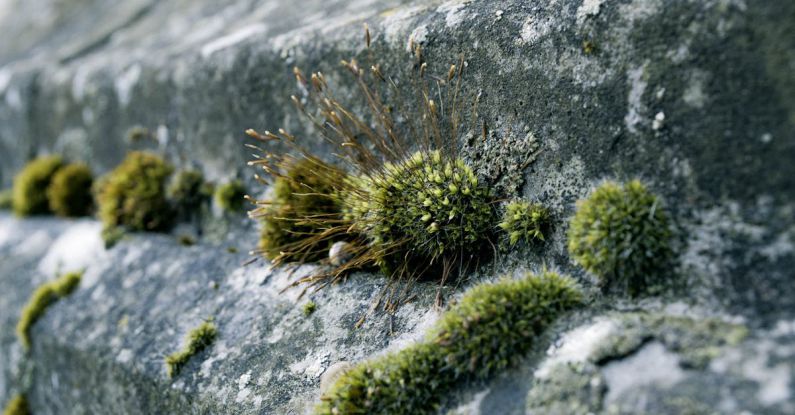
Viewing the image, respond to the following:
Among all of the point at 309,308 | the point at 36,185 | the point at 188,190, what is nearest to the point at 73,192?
the point at 36,185

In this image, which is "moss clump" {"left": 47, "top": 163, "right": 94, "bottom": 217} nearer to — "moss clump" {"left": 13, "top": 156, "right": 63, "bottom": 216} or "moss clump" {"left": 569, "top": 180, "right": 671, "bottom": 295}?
"moss clump" {"left": 13, "top": 156, "right": 63, "bottom": 216}

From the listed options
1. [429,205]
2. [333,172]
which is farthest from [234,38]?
[429,205]

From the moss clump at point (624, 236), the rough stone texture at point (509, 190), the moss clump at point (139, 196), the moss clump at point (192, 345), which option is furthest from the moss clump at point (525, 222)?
the moss clump at point (139, 196)

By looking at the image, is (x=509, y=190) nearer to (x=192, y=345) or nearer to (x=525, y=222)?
(x=525, y=222)

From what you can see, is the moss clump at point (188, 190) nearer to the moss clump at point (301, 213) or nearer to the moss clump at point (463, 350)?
the moss clump at point (301, 213)

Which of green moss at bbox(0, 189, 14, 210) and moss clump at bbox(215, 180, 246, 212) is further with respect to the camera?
green moss at bbox(0, 189, 14, 210)

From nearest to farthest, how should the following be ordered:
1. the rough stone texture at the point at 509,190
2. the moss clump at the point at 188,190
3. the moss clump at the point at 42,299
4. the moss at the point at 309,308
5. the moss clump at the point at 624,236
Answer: the rough stone texture at the point at 509,190 < the moss clump at the point at 624,236 < the moss at the point at 309,308 < the moss clump at the point at 42,299 < the moss clump at the point at 188,190

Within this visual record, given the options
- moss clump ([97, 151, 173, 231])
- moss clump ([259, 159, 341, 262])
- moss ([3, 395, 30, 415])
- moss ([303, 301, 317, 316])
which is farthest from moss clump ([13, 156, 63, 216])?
moss ([303, 301, 317, 316])
